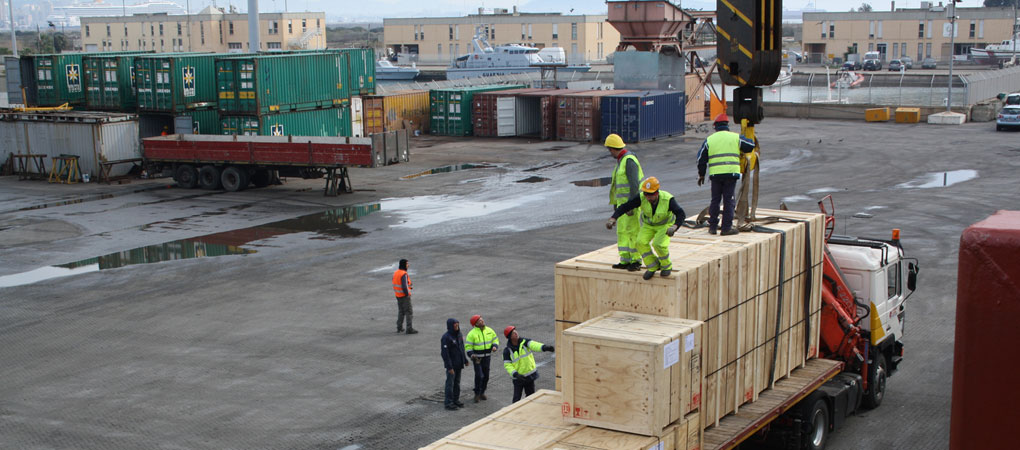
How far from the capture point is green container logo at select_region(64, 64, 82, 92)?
157 ft

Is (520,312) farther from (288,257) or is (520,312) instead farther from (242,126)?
(242,126)

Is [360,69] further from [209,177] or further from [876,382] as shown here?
[876,382]

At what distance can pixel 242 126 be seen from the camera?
44125 mm

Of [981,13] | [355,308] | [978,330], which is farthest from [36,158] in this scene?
[981,13]

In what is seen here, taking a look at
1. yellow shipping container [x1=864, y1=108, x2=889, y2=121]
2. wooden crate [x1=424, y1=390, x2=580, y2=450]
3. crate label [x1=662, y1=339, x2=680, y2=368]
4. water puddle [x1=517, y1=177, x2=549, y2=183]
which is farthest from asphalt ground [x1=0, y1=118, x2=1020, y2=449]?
yellow shipping container [x1=864, y1=108, x2=889, y2=121]

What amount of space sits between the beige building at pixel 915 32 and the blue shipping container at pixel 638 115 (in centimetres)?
8468

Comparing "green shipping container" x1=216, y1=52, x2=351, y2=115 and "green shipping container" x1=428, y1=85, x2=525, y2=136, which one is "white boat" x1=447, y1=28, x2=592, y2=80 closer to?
"green shipping container" x1=428, y1=85, x2=525, y2=136

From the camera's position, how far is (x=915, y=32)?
129 meters

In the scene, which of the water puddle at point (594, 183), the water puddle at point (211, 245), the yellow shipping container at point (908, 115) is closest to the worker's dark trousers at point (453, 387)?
the water puddle at point (211, 245)

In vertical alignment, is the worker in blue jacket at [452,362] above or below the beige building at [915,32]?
below

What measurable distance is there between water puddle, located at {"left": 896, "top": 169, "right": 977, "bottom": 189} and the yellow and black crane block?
24.9 meters

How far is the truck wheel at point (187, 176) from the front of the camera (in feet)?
132

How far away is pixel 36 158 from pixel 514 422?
3913cm

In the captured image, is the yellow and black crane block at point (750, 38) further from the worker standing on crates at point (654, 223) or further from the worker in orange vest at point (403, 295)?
the worker in orange vest at point (403, 295)
